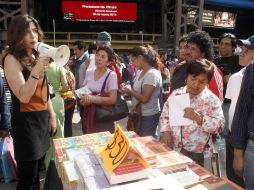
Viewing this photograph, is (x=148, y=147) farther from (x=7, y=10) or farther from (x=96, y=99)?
(x=7, y=10)

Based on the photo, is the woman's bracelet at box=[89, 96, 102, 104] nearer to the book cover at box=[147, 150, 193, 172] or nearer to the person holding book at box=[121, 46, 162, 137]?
the person holding book at box=[121, 46, 162, 137]

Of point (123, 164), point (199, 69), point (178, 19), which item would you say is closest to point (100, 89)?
point (199, 69)

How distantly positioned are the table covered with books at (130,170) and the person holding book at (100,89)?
1.35m

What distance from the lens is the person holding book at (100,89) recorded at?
282 centimetres

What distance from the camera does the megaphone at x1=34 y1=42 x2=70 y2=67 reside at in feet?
5.82

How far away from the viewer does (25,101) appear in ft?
6.15

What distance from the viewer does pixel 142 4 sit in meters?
15.7

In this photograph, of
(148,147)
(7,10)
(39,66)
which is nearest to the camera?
(148,147)

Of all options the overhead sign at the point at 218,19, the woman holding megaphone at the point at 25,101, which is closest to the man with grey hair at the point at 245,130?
the woman holding megaphone at the point at 25,101

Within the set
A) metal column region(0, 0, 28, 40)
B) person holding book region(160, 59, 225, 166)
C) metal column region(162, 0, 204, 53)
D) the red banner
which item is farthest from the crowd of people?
the red banner

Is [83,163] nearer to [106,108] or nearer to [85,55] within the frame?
[106,108]

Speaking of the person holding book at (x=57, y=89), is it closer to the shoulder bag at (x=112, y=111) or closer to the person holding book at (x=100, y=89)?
the person holding book at (x=100, y=89)

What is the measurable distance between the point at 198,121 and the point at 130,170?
0.90m

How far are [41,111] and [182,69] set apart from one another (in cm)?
123
